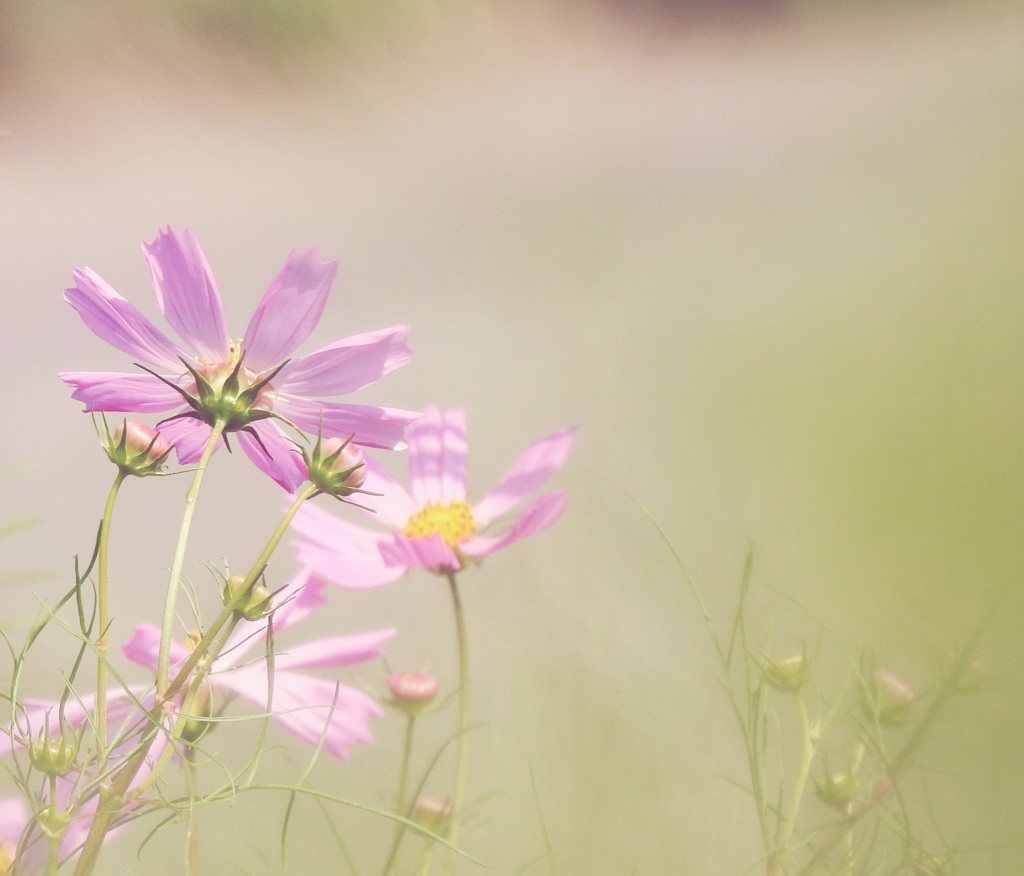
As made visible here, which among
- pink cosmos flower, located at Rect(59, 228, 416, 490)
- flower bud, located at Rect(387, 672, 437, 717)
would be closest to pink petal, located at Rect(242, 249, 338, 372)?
pink cosmos flower, located at Rect(59, 228, 416, 490)

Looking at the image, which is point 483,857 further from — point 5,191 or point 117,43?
point 117,43

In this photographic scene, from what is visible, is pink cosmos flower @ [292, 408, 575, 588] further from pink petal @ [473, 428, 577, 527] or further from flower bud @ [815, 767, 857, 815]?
flower bud @ [815, 767, 857, 815]

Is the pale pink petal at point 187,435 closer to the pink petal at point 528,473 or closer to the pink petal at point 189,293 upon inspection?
the pink petal at point 189,293

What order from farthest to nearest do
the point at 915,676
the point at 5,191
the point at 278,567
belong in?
1. the point at 5,191
2. the point at 278,567
3. the point at 915,676

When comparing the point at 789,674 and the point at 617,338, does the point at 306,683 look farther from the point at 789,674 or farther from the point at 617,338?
the point at 617,338

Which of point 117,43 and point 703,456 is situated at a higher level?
point 117,43

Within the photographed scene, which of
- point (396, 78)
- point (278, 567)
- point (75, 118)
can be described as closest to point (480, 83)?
point (396, 78)
